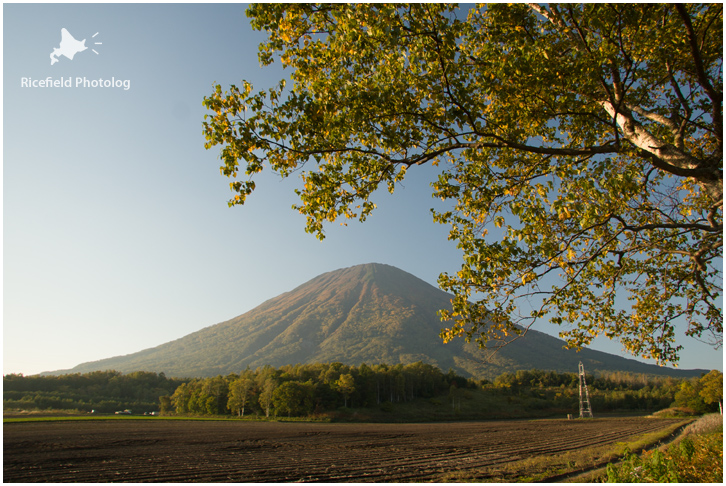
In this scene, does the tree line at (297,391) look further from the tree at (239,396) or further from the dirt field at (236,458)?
the dirt field at (236,458)

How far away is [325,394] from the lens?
78062 mm

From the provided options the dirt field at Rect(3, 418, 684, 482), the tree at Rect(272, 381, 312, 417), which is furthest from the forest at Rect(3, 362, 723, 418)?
the dirt field at Rect(3, 418, 684, 482)

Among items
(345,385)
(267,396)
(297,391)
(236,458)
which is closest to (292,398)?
(297,391)

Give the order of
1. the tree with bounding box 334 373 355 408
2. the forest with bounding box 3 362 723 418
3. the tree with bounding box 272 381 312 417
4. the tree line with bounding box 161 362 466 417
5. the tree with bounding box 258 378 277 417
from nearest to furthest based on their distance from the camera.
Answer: the tree with bounding box 272 381 312 417 → the tree with bounding box 258 378 277 417 → the tree line with bounding box 161 362 466 417 → the forest with bounding box 3 362 723 418 → the tree with bounding box 334 373 355 408

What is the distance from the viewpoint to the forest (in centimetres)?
7188

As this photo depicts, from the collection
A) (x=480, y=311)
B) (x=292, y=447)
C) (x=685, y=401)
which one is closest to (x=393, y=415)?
(x=292, y=447)

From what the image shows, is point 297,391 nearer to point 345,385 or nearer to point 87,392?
point 345,385

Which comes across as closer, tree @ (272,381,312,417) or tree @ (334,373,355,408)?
tree @ (272,381,312,417)

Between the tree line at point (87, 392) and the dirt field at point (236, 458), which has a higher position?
the dirt field at point (236, 458)

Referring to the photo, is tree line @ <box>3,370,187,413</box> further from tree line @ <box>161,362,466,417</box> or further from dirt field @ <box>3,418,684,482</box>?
dirt field @ <box>3,418,684,482</box>

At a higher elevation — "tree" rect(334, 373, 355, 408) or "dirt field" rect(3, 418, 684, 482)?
"dirt field" rect(3, 418, 684, 482)

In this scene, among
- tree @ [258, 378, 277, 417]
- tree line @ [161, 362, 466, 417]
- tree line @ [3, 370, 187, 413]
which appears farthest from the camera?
tree line @ [3, 370, 187, 413]

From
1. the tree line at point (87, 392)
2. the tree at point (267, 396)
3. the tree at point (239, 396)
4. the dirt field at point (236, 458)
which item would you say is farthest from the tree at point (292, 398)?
the tree line at point (87, 392)

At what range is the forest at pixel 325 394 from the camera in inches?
2830
